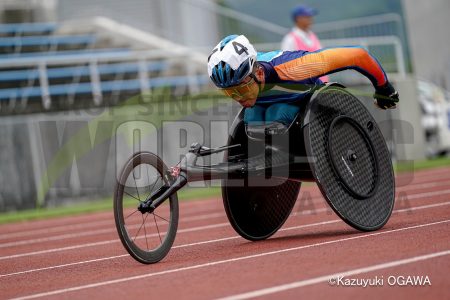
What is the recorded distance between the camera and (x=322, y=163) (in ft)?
24.3

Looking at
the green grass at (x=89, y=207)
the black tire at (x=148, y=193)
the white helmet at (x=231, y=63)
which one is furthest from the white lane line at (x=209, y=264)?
the green grass at (x=89, y=207)

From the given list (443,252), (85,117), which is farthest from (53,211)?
(443,252)

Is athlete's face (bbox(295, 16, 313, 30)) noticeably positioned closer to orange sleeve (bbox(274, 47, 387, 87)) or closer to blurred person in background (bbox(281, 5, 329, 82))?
blurred person in background (bbox(281, 5, 329, 82))

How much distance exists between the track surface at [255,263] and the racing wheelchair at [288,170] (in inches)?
7.8

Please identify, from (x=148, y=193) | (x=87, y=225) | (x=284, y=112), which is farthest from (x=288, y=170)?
(x=87, y=225)

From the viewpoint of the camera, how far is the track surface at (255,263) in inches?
212

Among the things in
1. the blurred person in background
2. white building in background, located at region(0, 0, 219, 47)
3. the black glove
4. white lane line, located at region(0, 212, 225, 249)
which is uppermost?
white building in background, located at region(0, 0, 219, 47)

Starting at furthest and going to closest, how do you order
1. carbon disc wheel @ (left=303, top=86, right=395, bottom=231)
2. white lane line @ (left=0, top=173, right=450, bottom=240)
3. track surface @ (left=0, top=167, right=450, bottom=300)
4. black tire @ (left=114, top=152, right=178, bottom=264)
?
white lane line @ (left=0, top=173, right=450, bottom=240)
carbon disc wheel @ (left=303, top=86, right=395, bottom=231)
black tire @ (left=114, top=152, right=178, bottom=264)
track surface @ (left=0, top=167, right=450, bottom=300)

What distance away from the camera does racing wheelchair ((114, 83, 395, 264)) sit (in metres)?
7.15

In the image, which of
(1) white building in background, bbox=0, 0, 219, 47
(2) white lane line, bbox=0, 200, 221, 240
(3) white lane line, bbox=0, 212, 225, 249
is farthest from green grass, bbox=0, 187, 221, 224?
(1) white building in background, bbox=0, 0, 219, 47

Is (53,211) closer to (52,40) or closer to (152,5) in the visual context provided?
(52,40)

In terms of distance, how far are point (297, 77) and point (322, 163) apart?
2.31ft

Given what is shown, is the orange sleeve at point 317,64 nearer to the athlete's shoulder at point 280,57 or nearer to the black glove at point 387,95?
the athlete's shoulder at point 280,57

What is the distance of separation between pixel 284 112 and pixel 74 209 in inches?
331
